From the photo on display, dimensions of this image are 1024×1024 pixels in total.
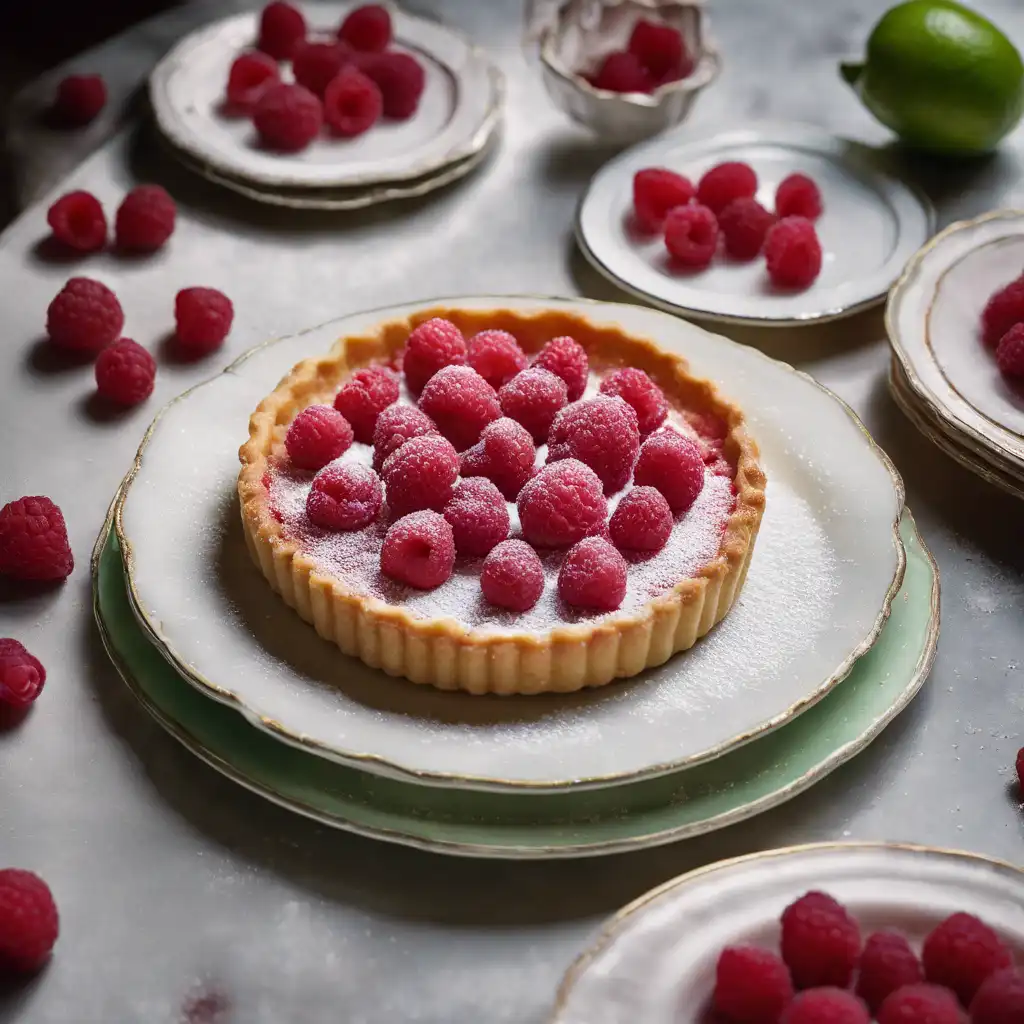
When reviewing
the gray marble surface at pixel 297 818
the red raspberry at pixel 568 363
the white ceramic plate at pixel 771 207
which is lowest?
the gray marble surface at pixel 297 818

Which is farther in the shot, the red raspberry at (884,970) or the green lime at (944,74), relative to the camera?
the green lime at (944,74)

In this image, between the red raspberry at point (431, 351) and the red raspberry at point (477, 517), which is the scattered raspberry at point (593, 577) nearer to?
the red raspberry at point (477, 517)

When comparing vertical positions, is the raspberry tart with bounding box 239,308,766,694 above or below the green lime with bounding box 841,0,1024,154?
below

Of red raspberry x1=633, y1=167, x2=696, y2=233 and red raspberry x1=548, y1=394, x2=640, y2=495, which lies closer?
red raspberry x1=548, y1=394, x2=640, y2=495

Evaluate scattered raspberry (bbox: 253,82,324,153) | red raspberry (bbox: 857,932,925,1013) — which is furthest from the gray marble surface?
red raspberry (bbox: 857,932,925,1013)

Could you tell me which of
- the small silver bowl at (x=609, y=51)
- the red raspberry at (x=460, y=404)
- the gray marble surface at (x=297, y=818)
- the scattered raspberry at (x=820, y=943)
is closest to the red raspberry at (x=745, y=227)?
the gray marble surface at (x=297, y=818)

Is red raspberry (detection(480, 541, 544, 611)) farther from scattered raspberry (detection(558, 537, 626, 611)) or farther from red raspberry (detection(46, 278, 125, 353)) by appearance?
red raspberry (detection(46, 278, 125, 353))

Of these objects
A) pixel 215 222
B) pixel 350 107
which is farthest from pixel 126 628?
pixel 350 107

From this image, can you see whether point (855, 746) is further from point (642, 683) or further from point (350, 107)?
point (350, 107)
